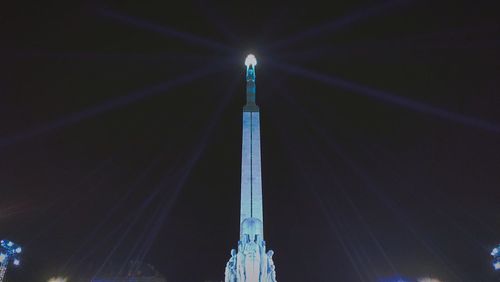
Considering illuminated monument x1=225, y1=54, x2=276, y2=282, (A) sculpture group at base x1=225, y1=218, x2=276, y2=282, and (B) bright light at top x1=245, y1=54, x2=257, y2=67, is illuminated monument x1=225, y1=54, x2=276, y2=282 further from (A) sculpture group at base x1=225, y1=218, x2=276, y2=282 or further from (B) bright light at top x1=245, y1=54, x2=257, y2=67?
(B) bright light at top x1=245, y1=54, x2=257, y2=67

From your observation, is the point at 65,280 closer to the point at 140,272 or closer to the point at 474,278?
the point at 140,272

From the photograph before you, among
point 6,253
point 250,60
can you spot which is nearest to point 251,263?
point 250,60

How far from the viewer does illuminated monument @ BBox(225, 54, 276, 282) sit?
925 inches

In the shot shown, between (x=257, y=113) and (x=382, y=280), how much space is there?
Answer: 26.4m

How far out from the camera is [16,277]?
4462 cm

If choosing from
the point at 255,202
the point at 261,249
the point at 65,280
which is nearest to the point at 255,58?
the point at 255,202

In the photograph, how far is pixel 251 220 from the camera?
2500 centimetres

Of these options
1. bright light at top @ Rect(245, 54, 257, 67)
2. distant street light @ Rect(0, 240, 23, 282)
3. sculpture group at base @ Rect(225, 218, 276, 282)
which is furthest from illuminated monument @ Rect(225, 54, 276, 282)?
distant street light @ Rect(0, 240, 23, 282)

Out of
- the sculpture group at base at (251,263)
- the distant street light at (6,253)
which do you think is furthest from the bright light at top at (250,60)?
the distant street light at (6,253)

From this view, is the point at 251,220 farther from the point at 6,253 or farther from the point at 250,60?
the point at 6,253

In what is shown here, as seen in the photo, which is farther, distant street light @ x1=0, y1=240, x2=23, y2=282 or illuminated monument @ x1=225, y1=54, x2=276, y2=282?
distant street light @ x1=0, y1=240, x2=23, y2=282

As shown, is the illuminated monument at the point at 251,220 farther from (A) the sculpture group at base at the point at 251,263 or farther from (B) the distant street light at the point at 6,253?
(B) the distant street light at the point at 6,253

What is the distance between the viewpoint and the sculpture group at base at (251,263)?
23359mm

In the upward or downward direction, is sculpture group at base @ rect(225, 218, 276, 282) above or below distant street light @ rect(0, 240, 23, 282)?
below
